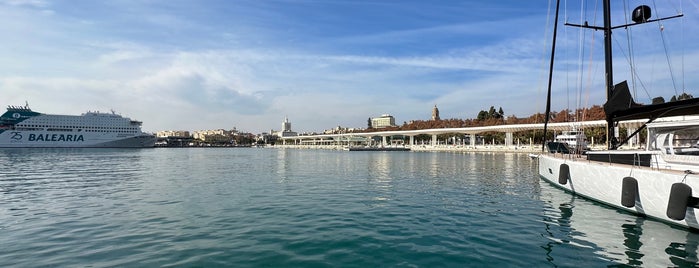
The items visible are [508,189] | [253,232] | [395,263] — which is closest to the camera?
[395,263]

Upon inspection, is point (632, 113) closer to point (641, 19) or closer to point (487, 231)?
point (641, 19)

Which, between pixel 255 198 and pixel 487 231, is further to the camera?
pixel 255 198

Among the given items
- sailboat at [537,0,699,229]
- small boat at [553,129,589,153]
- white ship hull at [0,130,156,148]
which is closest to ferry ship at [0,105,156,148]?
white ship hull at [0,130,156,148]

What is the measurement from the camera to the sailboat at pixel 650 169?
12148 mm

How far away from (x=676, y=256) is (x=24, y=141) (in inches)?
7123

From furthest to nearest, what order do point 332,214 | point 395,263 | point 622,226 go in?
point 332,214
point 622,226
point 395,263

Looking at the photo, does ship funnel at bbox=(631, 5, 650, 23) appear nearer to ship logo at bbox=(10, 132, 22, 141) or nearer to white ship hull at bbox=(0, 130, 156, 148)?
white ship hull at bbox=(0, 130, 156, 148)

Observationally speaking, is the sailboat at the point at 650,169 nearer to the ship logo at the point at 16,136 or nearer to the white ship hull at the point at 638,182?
the white ship hull at the point at 638,182

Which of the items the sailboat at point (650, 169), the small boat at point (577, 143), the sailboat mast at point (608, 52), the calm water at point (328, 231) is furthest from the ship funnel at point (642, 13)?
the calm water at point (328, 231)

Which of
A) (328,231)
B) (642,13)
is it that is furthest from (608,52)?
(328,231)

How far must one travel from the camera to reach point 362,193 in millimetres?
21875

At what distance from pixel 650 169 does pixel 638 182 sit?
0.64 meters

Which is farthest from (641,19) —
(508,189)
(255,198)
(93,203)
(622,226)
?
(93,203)

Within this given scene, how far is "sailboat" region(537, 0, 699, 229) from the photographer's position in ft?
39.9
